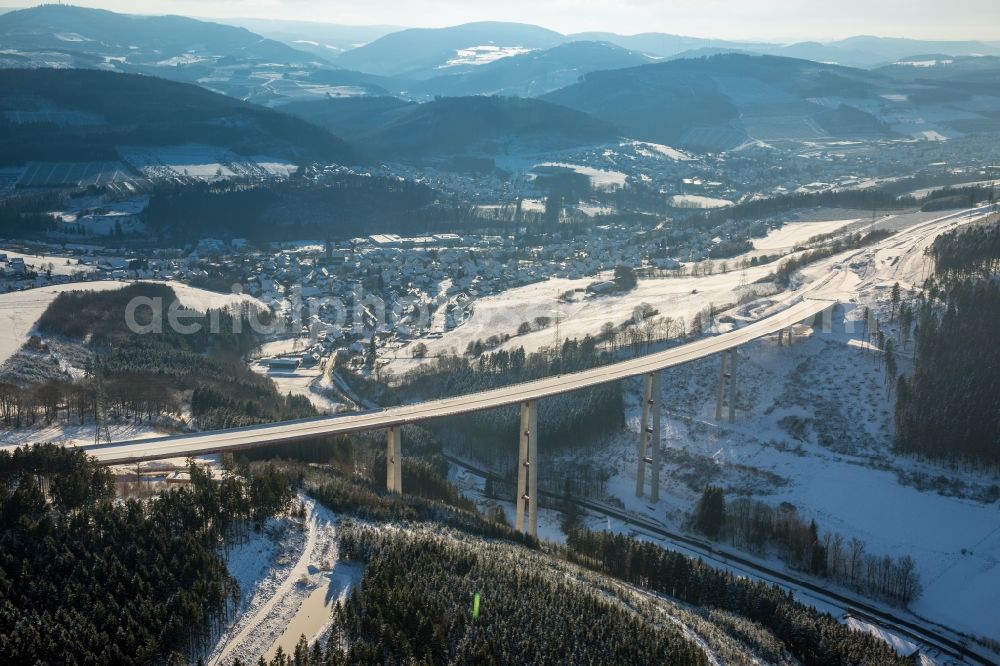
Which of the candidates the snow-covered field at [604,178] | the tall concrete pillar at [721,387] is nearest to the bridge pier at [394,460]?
the tall concrete pillar at [721,387]

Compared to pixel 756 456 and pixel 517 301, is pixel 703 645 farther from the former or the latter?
pixel 517 301

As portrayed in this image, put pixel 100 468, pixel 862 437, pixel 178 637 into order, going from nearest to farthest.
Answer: pixel 178 637
pixel 100 468
pixel 862 437

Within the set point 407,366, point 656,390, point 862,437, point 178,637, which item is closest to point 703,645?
point 178,637

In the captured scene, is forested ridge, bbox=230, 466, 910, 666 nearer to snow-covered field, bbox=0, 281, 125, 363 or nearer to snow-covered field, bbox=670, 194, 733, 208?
snow-covered field, bbox=0, 281, 125, 363

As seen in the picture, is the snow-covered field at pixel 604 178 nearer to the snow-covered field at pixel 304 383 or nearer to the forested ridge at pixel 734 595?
the snow-covered field at pixel 304 383

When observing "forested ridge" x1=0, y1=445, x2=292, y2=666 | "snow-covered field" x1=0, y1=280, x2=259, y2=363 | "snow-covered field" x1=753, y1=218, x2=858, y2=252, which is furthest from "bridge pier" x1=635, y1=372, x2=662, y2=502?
"snow-covered field" x1=753, y1=218, x2=858, y2=252

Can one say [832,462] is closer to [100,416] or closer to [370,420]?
[370,420]
